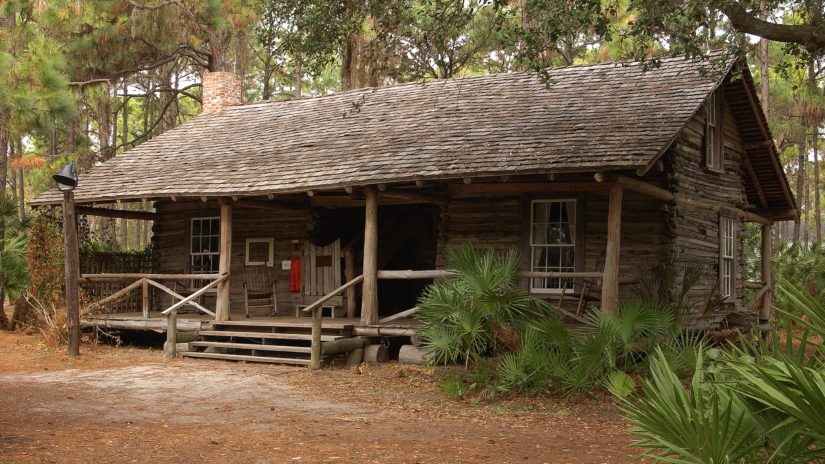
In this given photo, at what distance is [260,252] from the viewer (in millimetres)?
18328

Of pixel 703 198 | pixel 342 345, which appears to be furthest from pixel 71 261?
pixel 703 198

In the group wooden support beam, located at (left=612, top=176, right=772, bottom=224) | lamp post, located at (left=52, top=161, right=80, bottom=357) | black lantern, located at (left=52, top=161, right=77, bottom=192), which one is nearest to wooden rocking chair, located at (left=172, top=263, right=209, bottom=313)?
lamp post, located at (left=52, top=161, right=80, bottom=357)

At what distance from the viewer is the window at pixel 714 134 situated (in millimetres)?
16125

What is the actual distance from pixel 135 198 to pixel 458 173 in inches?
273

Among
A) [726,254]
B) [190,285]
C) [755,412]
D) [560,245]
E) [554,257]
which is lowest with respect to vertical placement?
[190,285]

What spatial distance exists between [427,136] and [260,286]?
525 cm

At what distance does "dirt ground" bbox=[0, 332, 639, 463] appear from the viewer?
780 cm

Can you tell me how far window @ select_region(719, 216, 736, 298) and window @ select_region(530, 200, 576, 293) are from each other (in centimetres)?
371

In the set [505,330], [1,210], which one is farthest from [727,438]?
[1,210]

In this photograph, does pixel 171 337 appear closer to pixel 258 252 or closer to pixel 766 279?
pixel 258 252

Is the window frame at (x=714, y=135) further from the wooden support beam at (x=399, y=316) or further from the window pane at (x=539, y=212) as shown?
the wooden support beam at (x=399, y=316)

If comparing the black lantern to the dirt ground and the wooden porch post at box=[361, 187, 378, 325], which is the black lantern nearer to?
the dirt ground

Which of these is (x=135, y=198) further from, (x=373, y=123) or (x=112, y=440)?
(x=112, y=440)

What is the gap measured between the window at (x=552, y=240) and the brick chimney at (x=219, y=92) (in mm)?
10592
